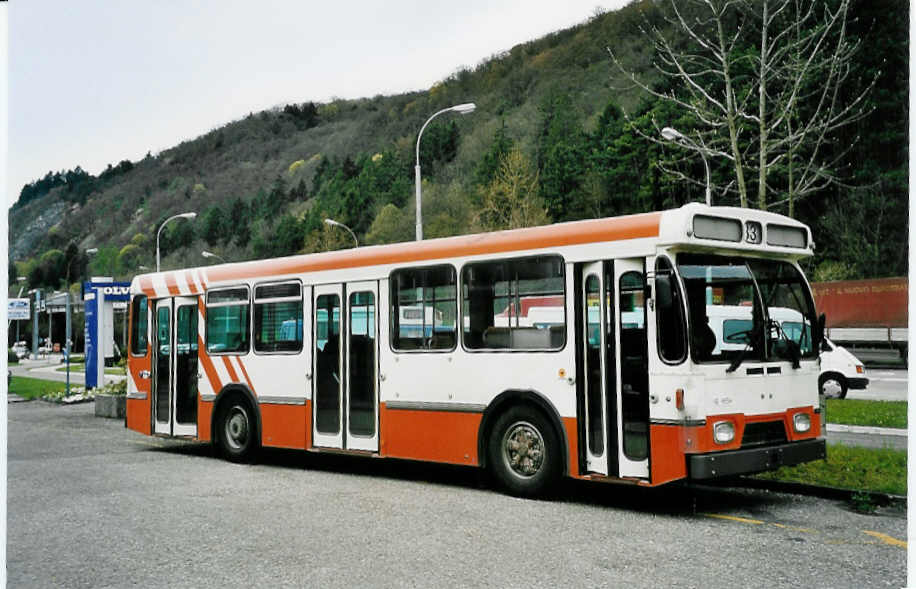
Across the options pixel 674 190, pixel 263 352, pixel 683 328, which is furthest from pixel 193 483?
pixel 674 190

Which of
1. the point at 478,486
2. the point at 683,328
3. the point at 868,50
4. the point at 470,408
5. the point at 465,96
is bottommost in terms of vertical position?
the point at 478,486

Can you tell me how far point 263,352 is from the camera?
1215cm

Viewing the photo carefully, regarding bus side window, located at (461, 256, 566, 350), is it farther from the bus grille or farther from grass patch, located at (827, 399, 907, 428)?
grass patch, located at (827, 399, 907, 428)

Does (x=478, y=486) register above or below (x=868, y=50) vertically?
below

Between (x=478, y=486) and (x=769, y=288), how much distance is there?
3593mm

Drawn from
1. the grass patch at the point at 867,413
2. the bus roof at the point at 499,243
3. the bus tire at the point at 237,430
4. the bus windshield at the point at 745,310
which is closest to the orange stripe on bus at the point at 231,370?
the bus tire at the point at 237,430

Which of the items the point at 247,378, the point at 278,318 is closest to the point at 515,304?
the point at 278,318

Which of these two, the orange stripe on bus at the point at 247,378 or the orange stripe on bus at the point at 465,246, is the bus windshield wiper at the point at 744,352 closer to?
the orange stripe on bus at the point at 465,246

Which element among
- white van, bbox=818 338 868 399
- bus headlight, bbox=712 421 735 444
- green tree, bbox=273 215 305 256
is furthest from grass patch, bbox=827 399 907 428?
green tree, bbox=273 215 305 256

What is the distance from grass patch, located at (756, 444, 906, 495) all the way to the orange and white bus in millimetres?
710

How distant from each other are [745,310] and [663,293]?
88 cm

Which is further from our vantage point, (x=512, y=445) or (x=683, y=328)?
(x=512, y=445)

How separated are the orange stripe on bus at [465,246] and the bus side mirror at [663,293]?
0.41m

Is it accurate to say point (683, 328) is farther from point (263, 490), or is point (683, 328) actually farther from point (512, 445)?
point (263, 490)
